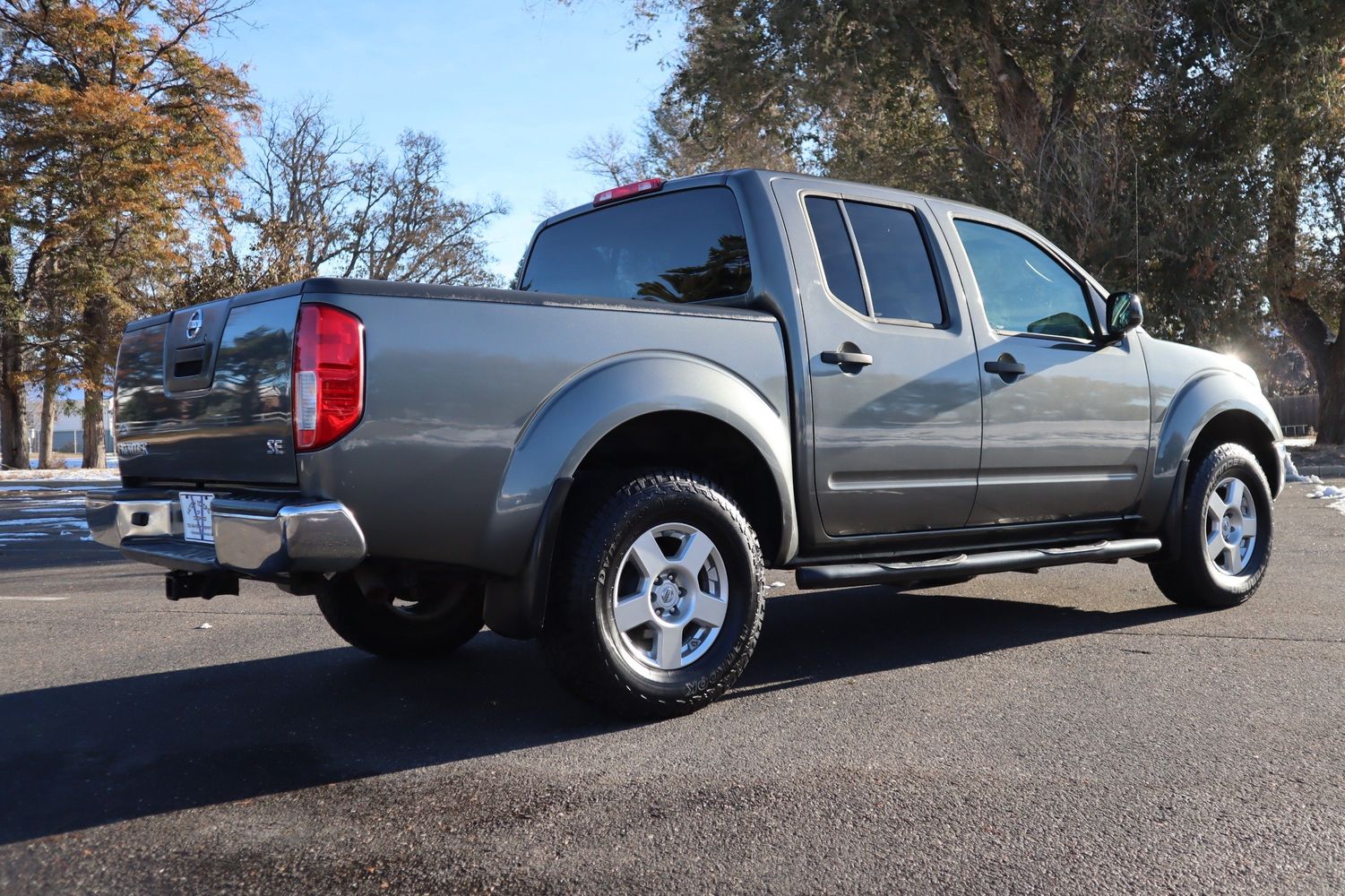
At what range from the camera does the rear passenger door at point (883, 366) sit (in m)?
4.52

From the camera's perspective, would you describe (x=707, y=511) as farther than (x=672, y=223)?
No

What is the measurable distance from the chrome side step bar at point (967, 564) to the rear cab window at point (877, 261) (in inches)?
40.2

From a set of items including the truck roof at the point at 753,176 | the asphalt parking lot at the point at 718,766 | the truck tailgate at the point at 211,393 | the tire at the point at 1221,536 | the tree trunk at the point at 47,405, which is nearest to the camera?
the asphalt parking lot at the point at 718,766

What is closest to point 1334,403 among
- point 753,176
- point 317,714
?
point 753,176

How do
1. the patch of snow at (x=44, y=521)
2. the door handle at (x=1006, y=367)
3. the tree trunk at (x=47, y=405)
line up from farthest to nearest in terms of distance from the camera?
the tree trunk at (x=47, y=405), the patch of snow at (x=44, y=521), the door handle at (x=1006, y=367)

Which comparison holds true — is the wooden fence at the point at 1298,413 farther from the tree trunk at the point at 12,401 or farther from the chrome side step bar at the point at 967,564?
the chrome side step bar at the point at 967,564

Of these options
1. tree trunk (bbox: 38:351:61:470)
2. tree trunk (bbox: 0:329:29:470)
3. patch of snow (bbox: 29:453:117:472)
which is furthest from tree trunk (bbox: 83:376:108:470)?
tree trunk (bbox: 0:329:29:470)

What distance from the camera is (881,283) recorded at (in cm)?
487

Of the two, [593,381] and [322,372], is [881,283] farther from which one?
[322,372]

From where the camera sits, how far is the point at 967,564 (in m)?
4.74

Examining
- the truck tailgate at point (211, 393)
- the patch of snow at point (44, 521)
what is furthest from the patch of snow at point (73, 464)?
the truck tailgate at point (211, 393)

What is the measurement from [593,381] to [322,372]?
0.89m

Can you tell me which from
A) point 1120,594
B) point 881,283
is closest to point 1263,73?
point 1120,594

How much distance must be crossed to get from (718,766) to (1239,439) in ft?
14.4
